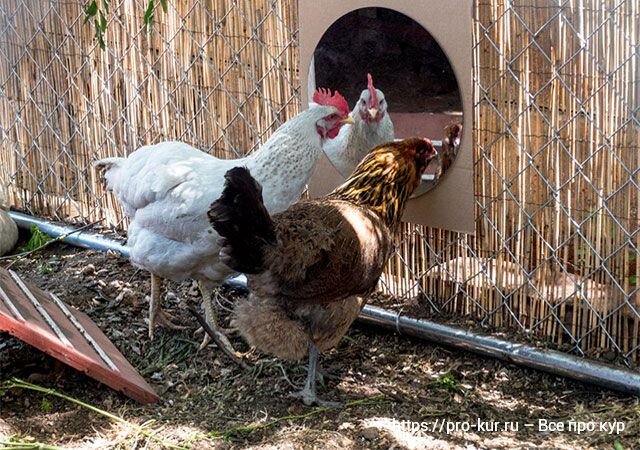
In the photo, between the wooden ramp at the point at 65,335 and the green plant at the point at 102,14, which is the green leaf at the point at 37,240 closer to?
the wooden ramp at the point at 65,335

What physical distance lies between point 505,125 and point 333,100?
0.79 metres

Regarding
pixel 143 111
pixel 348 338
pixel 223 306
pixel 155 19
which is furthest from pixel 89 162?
pixel 348 338

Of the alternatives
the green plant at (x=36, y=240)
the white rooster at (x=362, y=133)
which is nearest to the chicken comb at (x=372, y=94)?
the white rooster at (x=362, y=133)

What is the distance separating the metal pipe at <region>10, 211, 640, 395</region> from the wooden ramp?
98cm

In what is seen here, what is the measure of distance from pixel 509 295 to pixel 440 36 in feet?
3.98

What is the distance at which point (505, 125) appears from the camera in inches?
137

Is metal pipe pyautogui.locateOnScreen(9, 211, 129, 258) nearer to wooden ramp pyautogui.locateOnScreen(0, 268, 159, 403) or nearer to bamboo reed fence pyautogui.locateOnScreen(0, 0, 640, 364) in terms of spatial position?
bamboo reed fence pyautogui.locateOnScreen(0, 0, 640, 364)

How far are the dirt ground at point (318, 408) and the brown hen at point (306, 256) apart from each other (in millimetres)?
272

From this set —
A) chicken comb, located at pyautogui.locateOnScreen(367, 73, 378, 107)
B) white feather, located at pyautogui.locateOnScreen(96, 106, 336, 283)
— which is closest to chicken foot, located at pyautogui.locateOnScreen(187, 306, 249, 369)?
white feather, located at pyautogui.locateOnScreen(96, 106, 336, 283)

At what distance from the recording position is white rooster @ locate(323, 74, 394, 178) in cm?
377

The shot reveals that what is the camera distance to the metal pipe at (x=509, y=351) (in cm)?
322

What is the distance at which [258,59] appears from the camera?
423 cm

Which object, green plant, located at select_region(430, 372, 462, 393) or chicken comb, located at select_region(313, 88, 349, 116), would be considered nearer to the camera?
green plant, located at select_region(430, 372, 462, 393)

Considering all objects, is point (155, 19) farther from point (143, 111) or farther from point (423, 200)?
point (423, 200)
